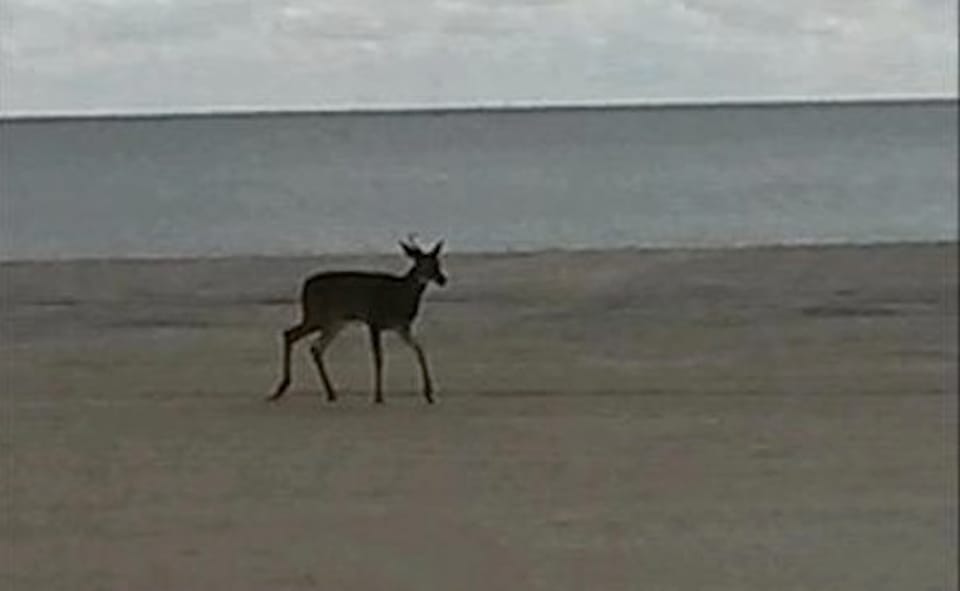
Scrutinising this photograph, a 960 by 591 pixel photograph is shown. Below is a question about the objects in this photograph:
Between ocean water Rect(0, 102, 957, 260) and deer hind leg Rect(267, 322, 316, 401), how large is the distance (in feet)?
0.43

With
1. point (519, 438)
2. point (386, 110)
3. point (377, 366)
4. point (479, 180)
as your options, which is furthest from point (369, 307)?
point (386, 110)

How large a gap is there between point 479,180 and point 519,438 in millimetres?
1296

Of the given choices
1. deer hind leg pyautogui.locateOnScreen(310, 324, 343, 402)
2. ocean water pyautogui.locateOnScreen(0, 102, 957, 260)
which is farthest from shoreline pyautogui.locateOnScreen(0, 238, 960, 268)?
deer hind leg pyautogui.locateOnScreen(310, 324, 343, 402)

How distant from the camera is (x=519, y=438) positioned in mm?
2576

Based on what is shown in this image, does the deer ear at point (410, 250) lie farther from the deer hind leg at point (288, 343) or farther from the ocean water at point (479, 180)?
the deer hind leg at point (288, 343)

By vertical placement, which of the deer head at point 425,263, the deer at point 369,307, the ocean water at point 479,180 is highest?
the ocean water at point 479,180

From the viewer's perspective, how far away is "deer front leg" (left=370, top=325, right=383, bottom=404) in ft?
9.59

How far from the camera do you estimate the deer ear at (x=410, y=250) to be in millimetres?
2822

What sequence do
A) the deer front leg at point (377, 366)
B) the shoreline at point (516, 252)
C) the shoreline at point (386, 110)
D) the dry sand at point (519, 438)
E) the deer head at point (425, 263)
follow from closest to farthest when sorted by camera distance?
the shoreline at point (386, 110) < the dry sand at point (519, 438) < the shoreline at point (516, 252) < the deer head at point (425, 263) < the deer front leg at point (377, 366)

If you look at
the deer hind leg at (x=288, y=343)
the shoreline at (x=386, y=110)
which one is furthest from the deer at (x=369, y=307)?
the shoreline at (x=386, y=110)

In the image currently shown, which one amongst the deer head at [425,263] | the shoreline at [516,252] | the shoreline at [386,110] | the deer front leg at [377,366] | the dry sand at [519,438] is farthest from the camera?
the deer front leg at [377,366]

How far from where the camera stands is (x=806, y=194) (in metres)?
2.31

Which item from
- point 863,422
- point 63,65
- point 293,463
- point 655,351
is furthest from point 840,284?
point 63,65

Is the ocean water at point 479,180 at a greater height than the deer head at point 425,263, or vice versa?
the ocean water at point 479,180
